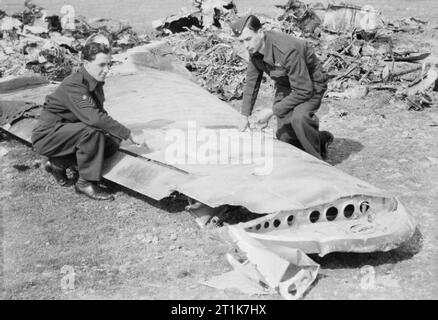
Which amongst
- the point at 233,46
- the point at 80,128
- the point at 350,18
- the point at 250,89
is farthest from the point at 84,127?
the point at 350,18

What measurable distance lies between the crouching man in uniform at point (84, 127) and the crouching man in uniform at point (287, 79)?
123cm

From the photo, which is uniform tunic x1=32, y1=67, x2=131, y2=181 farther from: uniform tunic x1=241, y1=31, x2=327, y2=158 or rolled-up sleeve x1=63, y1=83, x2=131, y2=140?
uniform tunic x1=241, y1=31, x2=327, y2=158

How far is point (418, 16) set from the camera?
13.6 metres

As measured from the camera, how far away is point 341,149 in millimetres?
6730

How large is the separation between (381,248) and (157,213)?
6.66ft

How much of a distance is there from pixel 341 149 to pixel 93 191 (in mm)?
2903

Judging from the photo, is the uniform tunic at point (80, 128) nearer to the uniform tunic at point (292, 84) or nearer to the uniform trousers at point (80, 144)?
the uniform trousers at point (80, 144)

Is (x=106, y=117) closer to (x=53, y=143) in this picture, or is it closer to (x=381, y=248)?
(x=53, y=143)

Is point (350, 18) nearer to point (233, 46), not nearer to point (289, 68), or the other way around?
point (233, 46)

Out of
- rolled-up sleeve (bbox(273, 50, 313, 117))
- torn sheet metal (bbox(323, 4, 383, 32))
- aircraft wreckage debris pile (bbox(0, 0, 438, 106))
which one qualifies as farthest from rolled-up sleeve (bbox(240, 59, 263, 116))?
torn sheet metal (bbox(323, 4, 383, 32))

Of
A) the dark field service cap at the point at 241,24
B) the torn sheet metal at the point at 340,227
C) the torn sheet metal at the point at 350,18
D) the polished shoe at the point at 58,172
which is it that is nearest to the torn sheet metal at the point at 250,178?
the torn sheet metal at the point at 340,227
